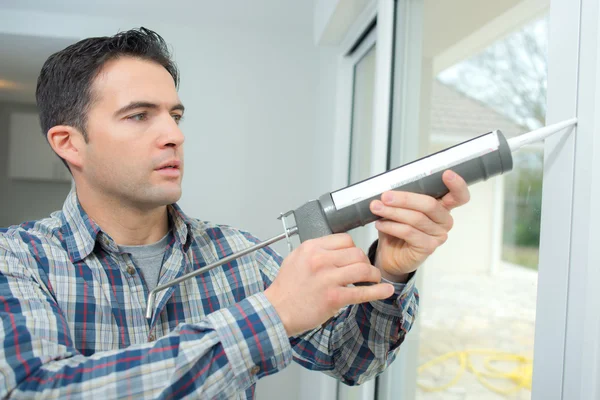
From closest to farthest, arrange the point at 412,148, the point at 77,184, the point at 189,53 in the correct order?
the point at 77,184
the point at 412,148
the point at 189,53

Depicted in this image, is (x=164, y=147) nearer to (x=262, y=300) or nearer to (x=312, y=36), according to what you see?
(x=262, y=300)

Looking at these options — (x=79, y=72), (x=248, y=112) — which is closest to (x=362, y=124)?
(x=248, y=112)

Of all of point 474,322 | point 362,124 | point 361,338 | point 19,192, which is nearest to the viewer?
point 361,338

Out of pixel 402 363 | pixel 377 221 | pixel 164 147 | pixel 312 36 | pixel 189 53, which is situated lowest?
pixel 402 363

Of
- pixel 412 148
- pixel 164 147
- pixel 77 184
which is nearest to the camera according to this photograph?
pixel 164 147

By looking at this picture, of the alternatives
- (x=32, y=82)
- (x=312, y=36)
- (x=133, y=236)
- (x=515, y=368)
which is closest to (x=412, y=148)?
(x=515, y=368)

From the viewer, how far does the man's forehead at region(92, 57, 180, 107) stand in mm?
994

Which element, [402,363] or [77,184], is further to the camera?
[402,363]

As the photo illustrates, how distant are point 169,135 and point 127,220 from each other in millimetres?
225

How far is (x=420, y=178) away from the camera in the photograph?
1.98ft

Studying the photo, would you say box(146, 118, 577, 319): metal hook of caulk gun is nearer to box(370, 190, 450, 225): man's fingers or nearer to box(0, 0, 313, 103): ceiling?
box(370, 190, 450, 225): man's fingers

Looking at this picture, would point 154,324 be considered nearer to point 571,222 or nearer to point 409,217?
point 409,217

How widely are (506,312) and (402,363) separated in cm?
56

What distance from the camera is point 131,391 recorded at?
1.87 ft
